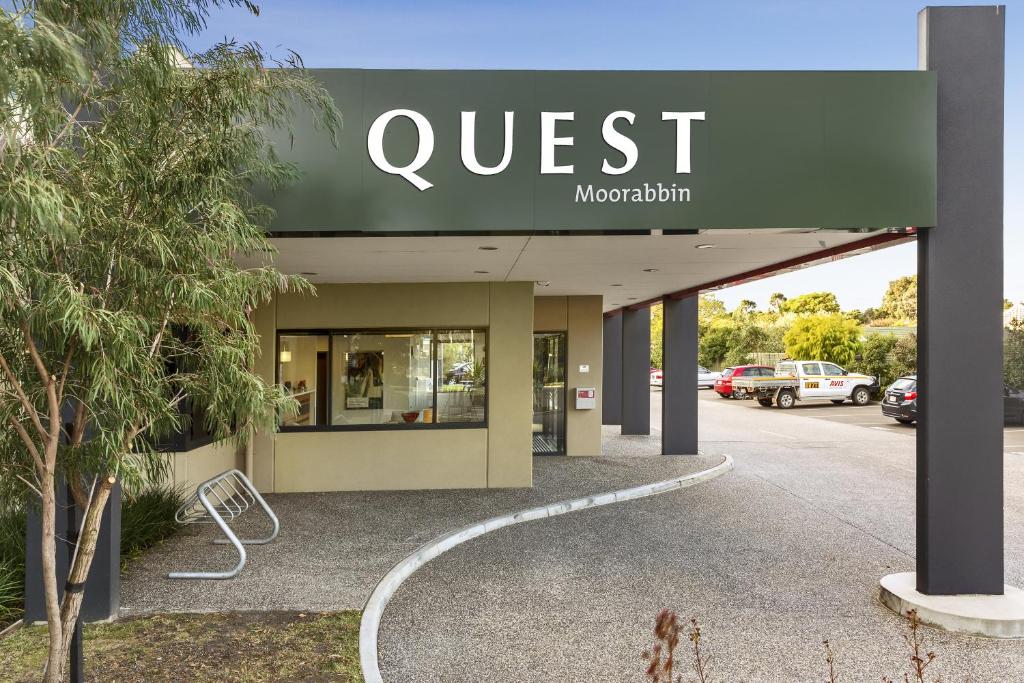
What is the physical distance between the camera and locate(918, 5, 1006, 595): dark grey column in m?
5.81

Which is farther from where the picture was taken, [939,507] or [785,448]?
[785,448]

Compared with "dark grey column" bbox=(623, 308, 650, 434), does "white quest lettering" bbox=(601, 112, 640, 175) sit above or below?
above

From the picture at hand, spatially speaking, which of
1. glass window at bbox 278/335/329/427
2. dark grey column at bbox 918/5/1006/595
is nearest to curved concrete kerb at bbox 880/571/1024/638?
dark grey column at bbox 918/5/1006/595

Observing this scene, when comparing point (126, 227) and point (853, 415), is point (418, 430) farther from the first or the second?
point (853, 415)

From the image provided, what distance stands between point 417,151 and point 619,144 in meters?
1.54

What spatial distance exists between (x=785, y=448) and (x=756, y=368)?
15479 millimetres

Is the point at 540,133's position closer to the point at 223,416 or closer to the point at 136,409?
the point at 223,416

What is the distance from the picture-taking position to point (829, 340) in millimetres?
36125

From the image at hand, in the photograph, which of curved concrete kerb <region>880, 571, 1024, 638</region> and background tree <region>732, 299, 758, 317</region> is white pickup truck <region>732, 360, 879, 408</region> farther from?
background tree <region>732, 299, 758, 317</region>

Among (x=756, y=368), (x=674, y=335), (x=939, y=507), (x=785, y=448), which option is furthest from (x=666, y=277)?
(x=756, y=368)

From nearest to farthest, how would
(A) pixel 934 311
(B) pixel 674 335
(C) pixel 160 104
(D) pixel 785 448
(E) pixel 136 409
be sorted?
1. (E) pixel 136 409
2. (C) pixel 160 104
3. (A) pixel 934 311
4. (B) pixel 674 335
5. (D) pixel 785 448

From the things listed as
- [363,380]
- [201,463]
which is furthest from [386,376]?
[201,463]

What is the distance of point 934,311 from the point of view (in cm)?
584

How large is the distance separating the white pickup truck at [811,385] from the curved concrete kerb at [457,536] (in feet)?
53.2
